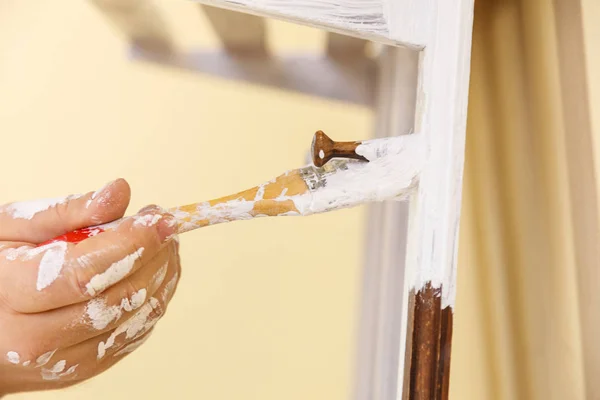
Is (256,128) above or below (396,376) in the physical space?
above

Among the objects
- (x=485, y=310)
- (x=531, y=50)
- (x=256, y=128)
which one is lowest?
(x=485, y=310)

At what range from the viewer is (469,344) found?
2.04ft

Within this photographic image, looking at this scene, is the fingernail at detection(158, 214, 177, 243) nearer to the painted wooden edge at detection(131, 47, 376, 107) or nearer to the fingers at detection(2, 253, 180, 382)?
the fingers at detection(2, 253, 180, 382)

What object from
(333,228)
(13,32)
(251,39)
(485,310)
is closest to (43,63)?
(13,32)

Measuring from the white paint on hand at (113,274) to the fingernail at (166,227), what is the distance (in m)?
0.02

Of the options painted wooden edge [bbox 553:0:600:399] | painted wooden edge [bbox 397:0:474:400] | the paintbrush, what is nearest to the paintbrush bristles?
the paintbrush

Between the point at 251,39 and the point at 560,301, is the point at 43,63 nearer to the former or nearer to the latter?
the point at 251,39

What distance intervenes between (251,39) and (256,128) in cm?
10

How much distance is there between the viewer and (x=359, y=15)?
1.35 ft

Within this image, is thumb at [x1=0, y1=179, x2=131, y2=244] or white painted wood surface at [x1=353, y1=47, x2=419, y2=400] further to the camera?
white painted wood surface at [x1=353, y1=47, x2=419, y2=400]

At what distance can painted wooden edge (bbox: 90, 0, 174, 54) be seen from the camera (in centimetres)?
49

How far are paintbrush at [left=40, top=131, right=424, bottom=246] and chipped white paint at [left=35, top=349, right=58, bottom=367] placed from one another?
15 cm

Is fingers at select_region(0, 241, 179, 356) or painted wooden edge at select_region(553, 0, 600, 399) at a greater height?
painted wooden edge at select_region(553, 0, 600, 399)

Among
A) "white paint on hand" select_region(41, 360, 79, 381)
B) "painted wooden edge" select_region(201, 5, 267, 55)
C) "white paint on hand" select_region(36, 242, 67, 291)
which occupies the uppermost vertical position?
"painted wooden edge" select_region(201, 5, 267, 55)
